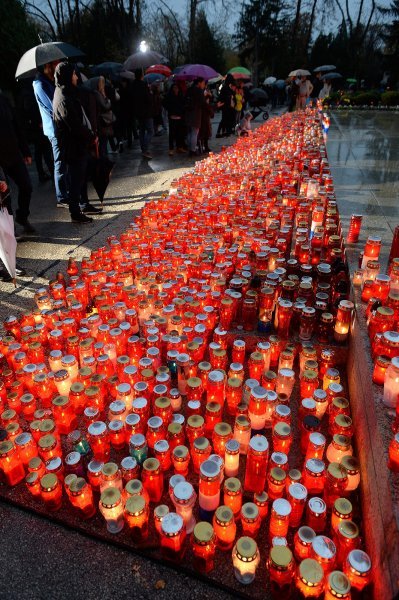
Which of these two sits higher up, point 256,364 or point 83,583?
point 256,364

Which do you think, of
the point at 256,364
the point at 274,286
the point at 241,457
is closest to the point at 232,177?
the point at 274,286

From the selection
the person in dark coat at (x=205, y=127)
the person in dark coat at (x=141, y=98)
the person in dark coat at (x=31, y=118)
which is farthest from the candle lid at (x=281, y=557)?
the person in dark coat at (x=205, y=127)

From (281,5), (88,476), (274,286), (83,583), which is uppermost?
(281,5)

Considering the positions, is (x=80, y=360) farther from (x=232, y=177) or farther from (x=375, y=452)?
(x=232, y=177)

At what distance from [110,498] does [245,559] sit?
1.99 ft

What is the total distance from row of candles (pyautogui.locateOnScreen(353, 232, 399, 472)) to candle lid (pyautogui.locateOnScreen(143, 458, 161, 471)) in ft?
3.24

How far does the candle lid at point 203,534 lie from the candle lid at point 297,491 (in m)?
0.37

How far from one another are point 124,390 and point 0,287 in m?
2.29

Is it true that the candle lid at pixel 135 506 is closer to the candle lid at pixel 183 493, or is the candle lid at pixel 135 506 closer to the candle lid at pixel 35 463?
the candle lid at pixel 183 493

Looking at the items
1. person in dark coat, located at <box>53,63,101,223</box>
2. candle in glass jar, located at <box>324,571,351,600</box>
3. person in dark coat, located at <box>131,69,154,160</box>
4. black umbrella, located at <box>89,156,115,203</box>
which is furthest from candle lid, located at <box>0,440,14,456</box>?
person in dark coat, located at <box>131,69,154,160</box>

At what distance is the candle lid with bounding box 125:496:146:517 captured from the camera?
1.65 meters

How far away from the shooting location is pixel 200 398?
91.9 inches

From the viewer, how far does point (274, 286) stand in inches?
118

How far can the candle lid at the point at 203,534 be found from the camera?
155cm
